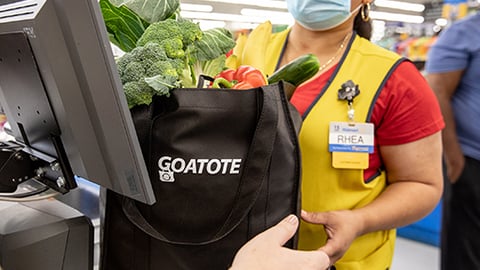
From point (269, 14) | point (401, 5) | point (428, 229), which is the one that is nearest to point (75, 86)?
point (428, 229)

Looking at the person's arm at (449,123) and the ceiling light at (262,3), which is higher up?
the person's arm at (449,123)

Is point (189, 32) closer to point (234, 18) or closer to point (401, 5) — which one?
point (234, 18)

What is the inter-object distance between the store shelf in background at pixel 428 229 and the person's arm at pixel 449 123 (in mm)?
1529

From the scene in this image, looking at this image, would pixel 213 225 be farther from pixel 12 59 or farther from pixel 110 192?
pixel 12 59

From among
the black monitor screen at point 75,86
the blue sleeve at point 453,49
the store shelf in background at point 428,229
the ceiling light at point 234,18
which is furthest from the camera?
the ceiling light at point 234,18

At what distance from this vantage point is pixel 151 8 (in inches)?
A: 29.1

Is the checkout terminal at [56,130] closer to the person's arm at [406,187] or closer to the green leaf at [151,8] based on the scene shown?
the green leaf at [151,8]

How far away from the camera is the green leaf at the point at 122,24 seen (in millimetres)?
768

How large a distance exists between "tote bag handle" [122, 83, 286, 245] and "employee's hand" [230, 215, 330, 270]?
5cm

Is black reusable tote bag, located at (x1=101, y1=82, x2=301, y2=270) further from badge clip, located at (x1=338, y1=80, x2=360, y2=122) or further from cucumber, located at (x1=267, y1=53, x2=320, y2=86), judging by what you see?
badge clip, located at (x1=338, y1=80, x2=360, y2=122)

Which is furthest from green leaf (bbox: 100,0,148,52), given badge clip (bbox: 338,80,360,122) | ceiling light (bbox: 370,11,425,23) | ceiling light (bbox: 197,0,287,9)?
ceiling light (bbox: 370,11,425,23)

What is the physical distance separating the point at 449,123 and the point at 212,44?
182cm

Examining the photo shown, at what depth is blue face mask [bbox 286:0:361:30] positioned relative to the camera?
119cm

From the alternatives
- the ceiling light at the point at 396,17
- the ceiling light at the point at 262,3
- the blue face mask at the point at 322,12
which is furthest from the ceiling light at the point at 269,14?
the blue face mask at the point at 322,12
